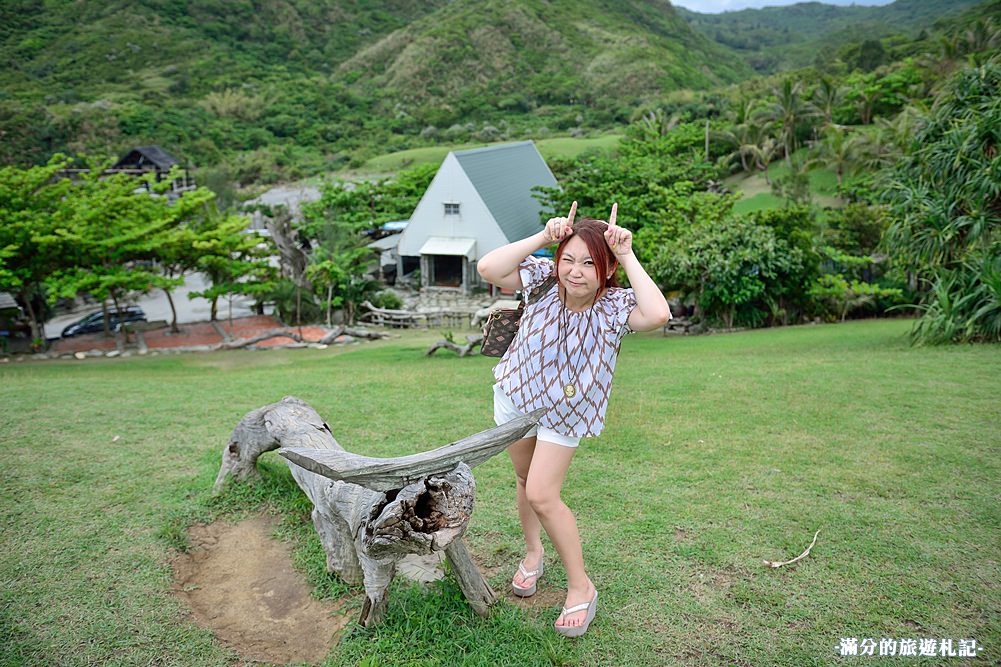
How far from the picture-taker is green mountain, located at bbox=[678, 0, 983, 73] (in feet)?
292

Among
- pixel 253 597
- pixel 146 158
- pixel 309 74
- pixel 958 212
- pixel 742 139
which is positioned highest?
pixel 309 74

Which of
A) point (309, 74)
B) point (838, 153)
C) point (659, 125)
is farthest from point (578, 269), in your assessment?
point (309, 74)

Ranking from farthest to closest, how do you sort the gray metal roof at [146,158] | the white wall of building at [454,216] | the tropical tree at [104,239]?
the gray metal roof at [146,158] → the white wall of building at [454,216] → the tropical tree at [104,239]

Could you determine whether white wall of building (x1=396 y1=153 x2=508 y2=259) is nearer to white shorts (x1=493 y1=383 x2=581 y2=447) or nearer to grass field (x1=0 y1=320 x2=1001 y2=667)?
grass field (x1=0 y1=320 x2=1001 y2=667)

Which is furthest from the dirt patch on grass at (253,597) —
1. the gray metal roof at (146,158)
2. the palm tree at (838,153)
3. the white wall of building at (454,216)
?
the gray metal roof at (146,158)

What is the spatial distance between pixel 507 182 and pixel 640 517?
2346 cm

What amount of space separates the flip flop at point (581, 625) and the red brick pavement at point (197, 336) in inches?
607

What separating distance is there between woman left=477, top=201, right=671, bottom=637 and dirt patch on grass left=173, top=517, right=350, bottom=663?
120 cm

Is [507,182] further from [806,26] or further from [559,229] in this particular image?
[806,26]

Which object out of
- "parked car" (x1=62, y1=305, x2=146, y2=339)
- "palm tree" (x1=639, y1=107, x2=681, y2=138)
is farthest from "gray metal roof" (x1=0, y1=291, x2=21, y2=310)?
"palm tree" (x1=639, y1=107, x2=681, y2=138)

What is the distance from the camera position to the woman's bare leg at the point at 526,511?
3.11 meters

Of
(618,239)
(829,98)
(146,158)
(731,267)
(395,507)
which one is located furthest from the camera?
(146,158)

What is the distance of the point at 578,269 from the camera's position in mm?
2791

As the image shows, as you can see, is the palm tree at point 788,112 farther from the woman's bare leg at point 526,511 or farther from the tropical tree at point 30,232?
the woman's bare leg at point 526,511
